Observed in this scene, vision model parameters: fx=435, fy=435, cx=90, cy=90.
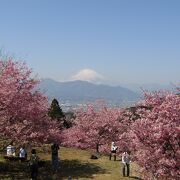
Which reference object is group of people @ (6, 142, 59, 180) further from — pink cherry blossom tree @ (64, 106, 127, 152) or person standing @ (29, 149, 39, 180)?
pink cherry blossom tree @ (64, 106, 127, 152)

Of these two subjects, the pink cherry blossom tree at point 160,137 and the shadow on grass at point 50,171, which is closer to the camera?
the pink cherry blossom tree at point 160,137

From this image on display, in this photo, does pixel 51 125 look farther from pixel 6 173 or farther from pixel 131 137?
pixel 131 137

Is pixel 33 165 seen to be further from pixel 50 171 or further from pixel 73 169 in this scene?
pixel 73 169

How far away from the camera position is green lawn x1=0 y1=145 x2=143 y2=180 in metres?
31.6

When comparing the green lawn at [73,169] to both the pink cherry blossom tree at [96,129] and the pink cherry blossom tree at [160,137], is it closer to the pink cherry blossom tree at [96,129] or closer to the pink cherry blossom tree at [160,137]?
the pink cherry blossom tree at [160,137]

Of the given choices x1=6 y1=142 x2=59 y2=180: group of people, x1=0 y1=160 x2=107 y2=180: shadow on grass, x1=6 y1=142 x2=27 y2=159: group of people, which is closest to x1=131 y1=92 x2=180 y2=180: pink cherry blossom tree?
x1=6 y1=142 x2=59 y2=180: group of people

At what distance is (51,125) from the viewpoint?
1469 inches

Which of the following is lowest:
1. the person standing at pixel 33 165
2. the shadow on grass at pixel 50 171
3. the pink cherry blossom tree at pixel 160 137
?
the shadow on grass at pixel 50 171

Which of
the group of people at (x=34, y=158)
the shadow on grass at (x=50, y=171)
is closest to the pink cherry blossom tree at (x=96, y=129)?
the shadow on grass at (x=50, y=171)

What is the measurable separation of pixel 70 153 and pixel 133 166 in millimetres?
10115

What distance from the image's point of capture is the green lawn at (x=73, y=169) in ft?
104

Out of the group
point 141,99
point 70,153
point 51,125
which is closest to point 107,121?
point 70,153

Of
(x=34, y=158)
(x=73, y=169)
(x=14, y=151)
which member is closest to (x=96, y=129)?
(x=14, y=151)

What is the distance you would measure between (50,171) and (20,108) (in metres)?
5.49
